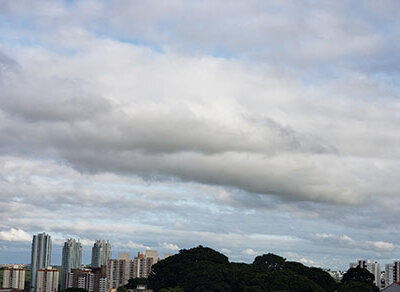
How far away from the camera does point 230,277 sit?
89.8 meters

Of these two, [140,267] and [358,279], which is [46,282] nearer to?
[140,267]

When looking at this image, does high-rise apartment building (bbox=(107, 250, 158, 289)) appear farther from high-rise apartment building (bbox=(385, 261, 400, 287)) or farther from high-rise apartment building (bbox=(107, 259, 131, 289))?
high-rise apartment building (bbox=(385, 261, 400, 287))

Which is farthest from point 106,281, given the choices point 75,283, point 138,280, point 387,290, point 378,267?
point 387,290

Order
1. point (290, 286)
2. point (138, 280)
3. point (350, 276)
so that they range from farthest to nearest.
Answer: point (138, 280)
point (350, 276)
point (290, 286)

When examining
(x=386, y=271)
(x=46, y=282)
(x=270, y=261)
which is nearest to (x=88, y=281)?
(x=46, y=282)

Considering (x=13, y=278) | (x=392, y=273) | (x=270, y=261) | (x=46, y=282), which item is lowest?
(x=46, y=282)

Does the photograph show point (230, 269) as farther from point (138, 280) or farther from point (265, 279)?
point (138, 280)

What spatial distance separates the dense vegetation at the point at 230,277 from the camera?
83012 mm

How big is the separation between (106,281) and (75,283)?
9.85 m

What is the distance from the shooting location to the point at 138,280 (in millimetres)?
123375

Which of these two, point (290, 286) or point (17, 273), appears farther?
point (17, 273)

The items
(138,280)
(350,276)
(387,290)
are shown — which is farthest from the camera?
(138,280)

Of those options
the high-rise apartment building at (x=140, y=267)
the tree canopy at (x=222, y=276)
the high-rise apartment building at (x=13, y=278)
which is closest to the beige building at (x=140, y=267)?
the high-rise apartment building at (x=140, y=267)

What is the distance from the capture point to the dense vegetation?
83012 millimetres
